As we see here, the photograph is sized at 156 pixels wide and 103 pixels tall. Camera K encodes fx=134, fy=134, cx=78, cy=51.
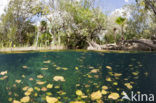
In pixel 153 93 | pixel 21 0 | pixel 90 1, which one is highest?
pixel 21 0

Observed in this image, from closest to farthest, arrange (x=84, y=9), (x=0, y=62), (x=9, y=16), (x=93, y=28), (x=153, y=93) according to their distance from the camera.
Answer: (x=153, y=93) → (x=0, y=62) → (x=84, y=9) → (x=93, y=28) → (x=9, y=16)

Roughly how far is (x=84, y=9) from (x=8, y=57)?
1153 centimetres

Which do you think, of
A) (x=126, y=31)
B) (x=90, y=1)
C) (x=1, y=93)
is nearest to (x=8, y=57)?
(x=1, y=93)

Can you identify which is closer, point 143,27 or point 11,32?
point 11,32

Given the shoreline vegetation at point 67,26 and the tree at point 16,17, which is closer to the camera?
the shoreline vegetation at point 67,26

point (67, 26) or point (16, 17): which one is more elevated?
point (16, 17)

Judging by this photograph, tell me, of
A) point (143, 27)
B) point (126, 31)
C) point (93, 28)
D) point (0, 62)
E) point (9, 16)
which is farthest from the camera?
point (143, 27)

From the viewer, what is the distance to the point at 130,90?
11.7 ft

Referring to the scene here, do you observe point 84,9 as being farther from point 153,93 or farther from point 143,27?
point 143,27

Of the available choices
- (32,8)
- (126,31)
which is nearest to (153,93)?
(32,8)

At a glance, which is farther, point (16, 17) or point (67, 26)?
point (16, 17)

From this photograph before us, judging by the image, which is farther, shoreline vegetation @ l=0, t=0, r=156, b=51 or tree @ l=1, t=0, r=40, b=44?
tree @ l=1, t=0, r=40, b=44

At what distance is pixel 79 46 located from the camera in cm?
2105

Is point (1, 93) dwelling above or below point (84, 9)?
below
